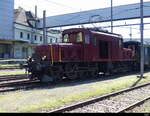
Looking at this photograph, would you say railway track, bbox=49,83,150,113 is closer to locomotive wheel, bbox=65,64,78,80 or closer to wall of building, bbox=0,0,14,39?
locomotive wheel, bbox=65,64,78,80

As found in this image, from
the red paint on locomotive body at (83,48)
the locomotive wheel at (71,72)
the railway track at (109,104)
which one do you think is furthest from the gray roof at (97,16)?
the railway track at (109,104)

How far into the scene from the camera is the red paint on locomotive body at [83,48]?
624 inches

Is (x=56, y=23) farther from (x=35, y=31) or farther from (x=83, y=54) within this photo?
(x=83, y=54)

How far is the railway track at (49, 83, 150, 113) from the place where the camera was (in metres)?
8.64

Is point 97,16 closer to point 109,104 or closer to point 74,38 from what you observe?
point 74,38

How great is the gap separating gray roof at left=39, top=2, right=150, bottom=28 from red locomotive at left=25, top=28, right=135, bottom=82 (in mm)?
20846

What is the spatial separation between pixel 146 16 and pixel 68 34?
27.3 metres

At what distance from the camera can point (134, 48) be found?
27.5 m

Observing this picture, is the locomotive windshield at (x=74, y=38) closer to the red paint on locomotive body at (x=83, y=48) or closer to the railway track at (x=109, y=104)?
the red paint on locomotive body at (x=83, y=48)

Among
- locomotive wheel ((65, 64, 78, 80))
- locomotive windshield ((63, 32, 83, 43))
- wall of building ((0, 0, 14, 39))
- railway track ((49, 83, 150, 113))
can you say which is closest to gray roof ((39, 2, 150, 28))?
wall of building ((0, 0, 14, 39))

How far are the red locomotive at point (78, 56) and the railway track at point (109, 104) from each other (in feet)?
15.8

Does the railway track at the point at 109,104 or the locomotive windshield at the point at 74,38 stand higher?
the locomotive windshield at the point at 74,38

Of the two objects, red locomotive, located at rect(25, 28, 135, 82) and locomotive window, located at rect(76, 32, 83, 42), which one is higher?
locomotive window, located at rect(76, 32, 83, 42)

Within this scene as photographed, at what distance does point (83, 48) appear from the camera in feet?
57.9
